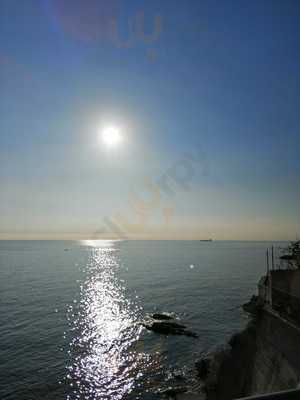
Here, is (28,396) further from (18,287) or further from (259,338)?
(18,287)

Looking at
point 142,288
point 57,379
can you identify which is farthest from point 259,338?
point 142,288

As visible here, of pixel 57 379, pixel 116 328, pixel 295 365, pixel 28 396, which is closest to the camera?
pixel 295 365

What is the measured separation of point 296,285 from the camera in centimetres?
2711

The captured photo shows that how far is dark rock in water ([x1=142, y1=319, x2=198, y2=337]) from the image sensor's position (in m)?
32.0

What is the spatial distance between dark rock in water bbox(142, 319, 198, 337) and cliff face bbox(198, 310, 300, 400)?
877cm

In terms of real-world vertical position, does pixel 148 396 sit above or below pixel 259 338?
below

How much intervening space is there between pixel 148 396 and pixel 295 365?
35.4 ft

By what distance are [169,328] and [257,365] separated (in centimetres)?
1547

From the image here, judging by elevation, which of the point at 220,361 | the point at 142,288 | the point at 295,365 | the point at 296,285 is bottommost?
the point at 142,288

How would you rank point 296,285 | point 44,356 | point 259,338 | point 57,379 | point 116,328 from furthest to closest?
1. point 116,328
2. point 296,285
3. point 44,356
4. point 259,338
5. point 57,379

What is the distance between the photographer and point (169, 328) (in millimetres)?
33125

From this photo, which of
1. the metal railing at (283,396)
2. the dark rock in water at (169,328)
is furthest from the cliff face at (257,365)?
the metal railing at (283,396)

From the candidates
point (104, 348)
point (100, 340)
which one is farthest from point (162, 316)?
point (104, 348)

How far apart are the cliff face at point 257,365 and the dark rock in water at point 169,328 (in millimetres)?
8767
